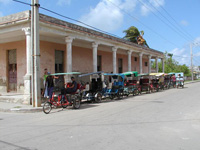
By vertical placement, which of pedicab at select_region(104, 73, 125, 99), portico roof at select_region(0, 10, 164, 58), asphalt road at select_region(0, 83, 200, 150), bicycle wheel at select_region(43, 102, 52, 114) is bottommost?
asphalt road at select_region(0, 83, 200, 150)

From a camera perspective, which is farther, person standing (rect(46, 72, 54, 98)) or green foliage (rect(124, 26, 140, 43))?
green foliage (rect(124, 26, 140, 43))

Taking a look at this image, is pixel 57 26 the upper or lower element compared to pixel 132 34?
lower

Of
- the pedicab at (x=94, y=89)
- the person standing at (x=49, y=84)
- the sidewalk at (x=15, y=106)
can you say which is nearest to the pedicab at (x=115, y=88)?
the pedicab at (x=94, y=89)

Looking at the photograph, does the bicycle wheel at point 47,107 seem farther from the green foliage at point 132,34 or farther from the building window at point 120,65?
the green foliage at point 132,34

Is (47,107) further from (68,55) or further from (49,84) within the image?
(68,55)

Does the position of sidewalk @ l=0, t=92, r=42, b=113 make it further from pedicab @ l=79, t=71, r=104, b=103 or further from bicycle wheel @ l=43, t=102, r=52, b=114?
→ pedicab @ l=79, t=71, r=104, b=103

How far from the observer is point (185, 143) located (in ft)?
16.9

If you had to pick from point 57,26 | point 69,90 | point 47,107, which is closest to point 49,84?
point 69,90

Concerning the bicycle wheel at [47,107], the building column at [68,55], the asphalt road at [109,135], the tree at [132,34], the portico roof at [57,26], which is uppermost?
the tree at [132,34]

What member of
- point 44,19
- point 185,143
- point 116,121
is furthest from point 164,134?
point 44,19

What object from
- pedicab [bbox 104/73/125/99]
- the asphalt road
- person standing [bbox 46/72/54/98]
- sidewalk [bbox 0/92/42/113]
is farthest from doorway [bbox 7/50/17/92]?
the asphalt road

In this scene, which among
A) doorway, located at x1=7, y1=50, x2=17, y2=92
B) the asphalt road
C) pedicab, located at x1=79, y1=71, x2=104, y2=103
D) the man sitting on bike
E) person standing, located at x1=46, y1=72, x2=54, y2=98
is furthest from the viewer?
doorway, located at x1=7, y1=50, x2=17, y2=92

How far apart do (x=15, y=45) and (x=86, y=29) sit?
6559 mm

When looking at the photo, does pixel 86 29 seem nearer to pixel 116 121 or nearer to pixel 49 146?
pixel 116 121
